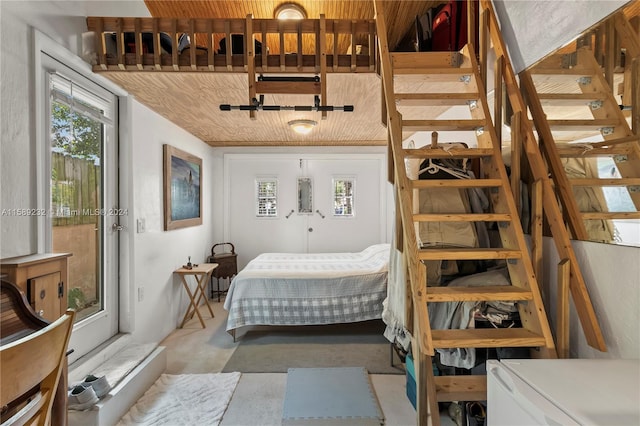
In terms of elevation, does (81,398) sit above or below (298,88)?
below

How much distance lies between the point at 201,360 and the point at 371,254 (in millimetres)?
2326

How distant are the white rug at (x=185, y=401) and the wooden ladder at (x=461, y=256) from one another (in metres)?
1.45

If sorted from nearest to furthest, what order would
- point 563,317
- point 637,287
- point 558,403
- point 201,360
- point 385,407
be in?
1. point 558,403
2. point 637,287
3. point 563,317
4. point 385,407
5. point 201,360

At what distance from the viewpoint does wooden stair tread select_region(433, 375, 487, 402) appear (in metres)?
1.34

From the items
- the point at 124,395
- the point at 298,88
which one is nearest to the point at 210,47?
the point at 298,88

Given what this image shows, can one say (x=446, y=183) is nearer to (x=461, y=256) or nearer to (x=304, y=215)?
→ (x=461, y=256)

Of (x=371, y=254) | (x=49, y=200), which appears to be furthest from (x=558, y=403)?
(x=371, y=254)

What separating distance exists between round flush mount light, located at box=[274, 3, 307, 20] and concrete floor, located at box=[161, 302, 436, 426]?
10.8ft

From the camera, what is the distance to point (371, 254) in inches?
152

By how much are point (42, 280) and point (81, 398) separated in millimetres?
823

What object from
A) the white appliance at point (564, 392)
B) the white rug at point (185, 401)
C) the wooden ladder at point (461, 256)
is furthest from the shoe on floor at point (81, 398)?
the white appliance at point (564, 392)

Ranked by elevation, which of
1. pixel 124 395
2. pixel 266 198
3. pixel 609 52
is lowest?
pixel 124 395

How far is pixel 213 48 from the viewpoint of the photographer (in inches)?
82.5

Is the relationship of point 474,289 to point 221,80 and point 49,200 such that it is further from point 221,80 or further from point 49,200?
point 49,200
